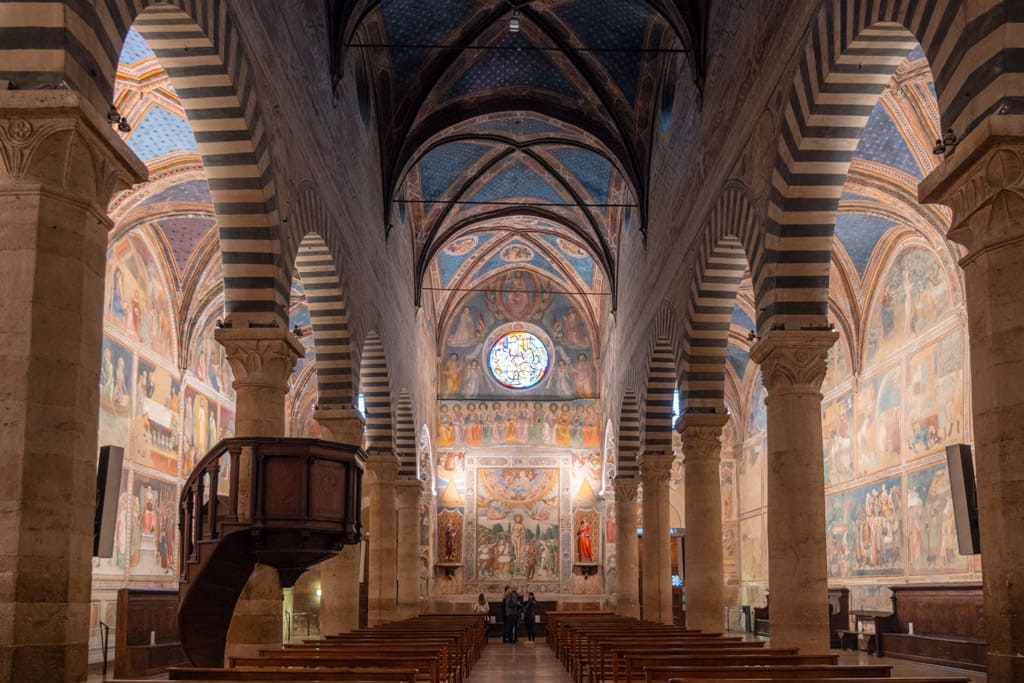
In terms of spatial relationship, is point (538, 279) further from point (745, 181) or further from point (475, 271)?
point (745, 181)

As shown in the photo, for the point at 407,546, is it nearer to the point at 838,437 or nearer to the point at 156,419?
the point at 156,419

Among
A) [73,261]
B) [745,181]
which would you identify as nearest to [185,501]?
[73,261]

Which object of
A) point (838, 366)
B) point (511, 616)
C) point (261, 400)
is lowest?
point (511, 616)

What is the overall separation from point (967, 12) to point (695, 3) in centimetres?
980

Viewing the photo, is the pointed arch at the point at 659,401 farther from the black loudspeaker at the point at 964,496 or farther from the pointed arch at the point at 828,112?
the black loudspeaker at the point at 964,496

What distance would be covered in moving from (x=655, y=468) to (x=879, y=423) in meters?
4.80

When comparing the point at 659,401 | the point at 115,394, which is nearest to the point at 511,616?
the point at 659,401

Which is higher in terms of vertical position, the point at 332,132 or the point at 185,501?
the point at 332,132

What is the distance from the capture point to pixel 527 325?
3897 cm

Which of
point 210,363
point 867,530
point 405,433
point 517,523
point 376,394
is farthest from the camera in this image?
point 517,523

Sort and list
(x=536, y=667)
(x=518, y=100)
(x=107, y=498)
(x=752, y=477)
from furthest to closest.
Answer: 1. (x=752, y=477)
2. (x=518, y=100)
3. (x=536, y=667)
4. (x=107, y=498)

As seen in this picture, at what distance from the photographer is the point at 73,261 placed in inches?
261

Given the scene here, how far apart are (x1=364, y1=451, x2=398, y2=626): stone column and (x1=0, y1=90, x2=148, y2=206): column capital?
1590 cm

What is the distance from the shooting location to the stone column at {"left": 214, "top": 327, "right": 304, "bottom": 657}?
1145 cm
